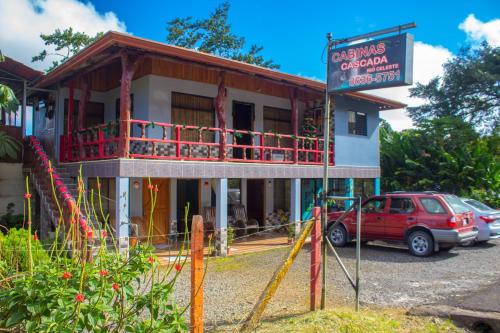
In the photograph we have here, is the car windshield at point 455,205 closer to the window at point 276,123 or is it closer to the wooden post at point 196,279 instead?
the window at point 276,123

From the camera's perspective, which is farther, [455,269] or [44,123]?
[44,123]

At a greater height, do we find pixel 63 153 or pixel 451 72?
pixel 451 72

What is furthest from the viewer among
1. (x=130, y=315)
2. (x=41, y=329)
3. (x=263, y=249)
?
(x=263, y=249)

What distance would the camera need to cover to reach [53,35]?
25812 millimetres

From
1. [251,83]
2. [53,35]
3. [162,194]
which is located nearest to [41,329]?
[162,194]

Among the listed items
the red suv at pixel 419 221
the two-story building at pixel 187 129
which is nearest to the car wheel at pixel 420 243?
the red suv at pixel 419 221

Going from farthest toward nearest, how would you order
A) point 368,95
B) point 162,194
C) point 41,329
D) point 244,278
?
point 368,95, point 162,194, point 244,278, point 41,329

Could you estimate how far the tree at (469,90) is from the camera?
25.2 m

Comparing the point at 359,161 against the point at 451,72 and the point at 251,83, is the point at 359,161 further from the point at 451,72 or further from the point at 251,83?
the point at 451,72

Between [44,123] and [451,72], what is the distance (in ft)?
77.6

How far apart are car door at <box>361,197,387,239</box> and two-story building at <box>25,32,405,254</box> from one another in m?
2.70

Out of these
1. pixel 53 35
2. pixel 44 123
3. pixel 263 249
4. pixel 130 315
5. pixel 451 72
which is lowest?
pixel 263 249

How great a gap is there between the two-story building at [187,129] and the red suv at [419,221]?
3.06 metres

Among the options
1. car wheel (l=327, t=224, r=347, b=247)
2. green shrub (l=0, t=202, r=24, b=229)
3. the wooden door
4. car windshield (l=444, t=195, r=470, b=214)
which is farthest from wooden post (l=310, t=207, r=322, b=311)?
green shrub (l=0, t=202, r=24, b=229)
